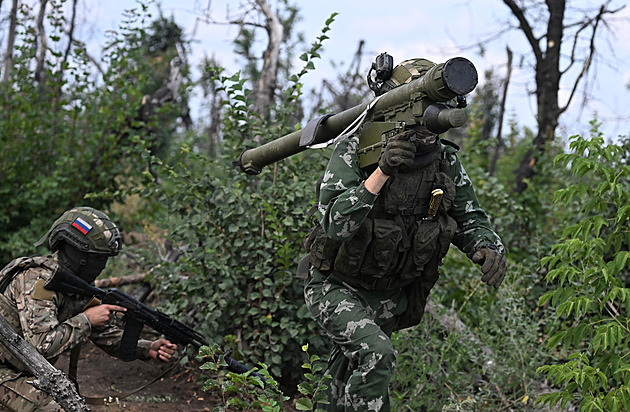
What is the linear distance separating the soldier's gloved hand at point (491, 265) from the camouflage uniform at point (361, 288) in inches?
4.5

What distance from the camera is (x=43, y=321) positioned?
3.57 m

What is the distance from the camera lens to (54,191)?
22.3ft

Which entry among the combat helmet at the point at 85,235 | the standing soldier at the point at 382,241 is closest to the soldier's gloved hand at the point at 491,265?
the standing soldier at the point at 382,241

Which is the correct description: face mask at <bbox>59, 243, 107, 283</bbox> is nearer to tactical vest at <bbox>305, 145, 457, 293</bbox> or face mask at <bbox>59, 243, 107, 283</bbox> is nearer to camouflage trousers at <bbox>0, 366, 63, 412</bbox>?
camouflage trousers at <bbox>0, 366, 63, 412</bbox>

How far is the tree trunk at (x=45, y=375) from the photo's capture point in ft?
10.5

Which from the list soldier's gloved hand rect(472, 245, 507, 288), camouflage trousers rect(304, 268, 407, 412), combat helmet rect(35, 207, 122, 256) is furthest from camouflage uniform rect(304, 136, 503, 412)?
combat helmet rect(35, 207, 122, 256)

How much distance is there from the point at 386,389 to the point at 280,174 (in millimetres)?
2359

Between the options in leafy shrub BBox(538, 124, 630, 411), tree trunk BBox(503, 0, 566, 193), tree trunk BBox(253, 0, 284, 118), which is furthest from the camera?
tree trunk BBox(503, 0, 566, 193)

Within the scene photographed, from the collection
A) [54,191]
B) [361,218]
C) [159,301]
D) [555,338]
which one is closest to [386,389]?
[361,218]

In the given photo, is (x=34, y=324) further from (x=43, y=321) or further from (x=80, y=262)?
(x=80, y=262)

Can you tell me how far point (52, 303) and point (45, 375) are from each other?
577 mm

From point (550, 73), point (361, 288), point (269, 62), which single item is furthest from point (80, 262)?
point (550, 73)

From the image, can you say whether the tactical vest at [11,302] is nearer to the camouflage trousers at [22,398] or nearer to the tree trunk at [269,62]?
the camouflage trousers at [22,398]

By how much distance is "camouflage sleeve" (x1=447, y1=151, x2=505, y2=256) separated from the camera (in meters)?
3.54
